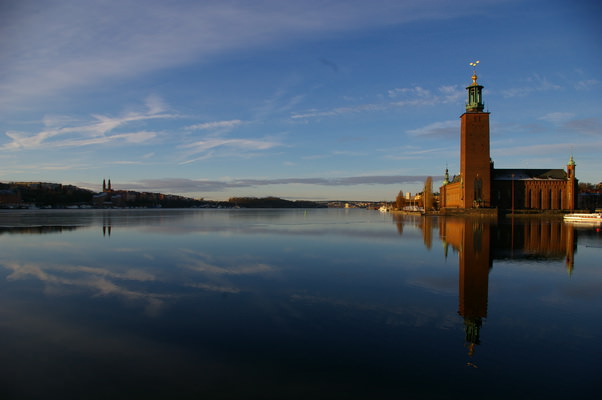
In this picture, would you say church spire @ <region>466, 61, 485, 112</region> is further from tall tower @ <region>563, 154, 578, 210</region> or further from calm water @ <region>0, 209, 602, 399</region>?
calm water @ <region>0, 209, 602, 399</region>

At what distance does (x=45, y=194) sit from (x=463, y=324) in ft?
545

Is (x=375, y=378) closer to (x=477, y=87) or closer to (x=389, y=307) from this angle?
(x=389, y=307)

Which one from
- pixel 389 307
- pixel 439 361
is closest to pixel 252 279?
pixel 389 307

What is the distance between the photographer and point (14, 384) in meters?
5.41

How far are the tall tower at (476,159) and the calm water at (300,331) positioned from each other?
6591 cm

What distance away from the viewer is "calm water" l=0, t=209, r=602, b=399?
5.38 m

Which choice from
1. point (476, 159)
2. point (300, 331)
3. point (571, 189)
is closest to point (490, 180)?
point (476, 159)

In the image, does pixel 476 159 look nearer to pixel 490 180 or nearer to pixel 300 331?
pixel 490 180

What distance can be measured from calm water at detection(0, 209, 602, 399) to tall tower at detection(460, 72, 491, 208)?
216ft

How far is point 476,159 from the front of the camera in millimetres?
77125

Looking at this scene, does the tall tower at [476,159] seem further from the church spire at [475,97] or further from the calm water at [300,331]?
the calm water at [300,331]

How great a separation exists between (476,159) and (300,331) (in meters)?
77.9

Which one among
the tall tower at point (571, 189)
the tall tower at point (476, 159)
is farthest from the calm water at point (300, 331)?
the tall tower at point (571, 189)

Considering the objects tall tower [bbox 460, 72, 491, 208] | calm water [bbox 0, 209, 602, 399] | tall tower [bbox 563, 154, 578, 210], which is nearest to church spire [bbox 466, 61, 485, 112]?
tall tower [bbox 460, 72, 491, 208]
